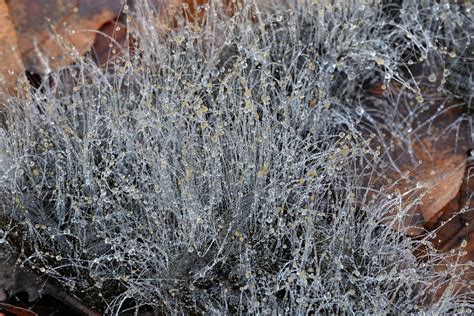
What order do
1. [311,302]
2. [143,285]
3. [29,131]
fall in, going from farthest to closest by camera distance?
[29,131] < [143,285] < [311,302]

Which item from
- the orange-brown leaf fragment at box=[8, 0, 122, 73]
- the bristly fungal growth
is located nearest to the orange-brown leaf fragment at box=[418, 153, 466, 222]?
the bristly fungal growth

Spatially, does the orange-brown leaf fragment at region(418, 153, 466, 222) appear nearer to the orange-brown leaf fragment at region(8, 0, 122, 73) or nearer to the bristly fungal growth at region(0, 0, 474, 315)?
the bristly fungal growth at region(0, 0, 474, 315)

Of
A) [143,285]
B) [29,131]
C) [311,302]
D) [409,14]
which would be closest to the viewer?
[311,302]

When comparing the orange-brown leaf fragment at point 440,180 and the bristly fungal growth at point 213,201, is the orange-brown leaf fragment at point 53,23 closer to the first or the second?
the bristly fungal growth at point 213,201

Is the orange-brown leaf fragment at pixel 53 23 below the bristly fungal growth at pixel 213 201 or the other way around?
the other way around

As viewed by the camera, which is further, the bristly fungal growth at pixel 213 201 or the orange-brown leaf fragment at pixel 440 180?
the orange-brown leaf fragment at pixel 440 180

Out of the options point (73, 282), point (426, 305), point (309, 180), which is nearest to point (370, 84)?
point (309, 180)

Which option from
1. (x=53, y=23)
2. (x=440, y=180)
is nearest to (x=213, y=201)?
(x=440, y=180)

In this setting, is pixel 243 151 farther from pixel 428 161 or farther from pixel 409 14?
pixel 409 14

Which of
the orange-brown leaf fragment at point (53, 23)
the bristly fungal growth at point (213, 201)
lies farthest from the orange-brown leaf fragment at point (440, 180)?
the orange-brown leaf fragment at point (53, 23)
